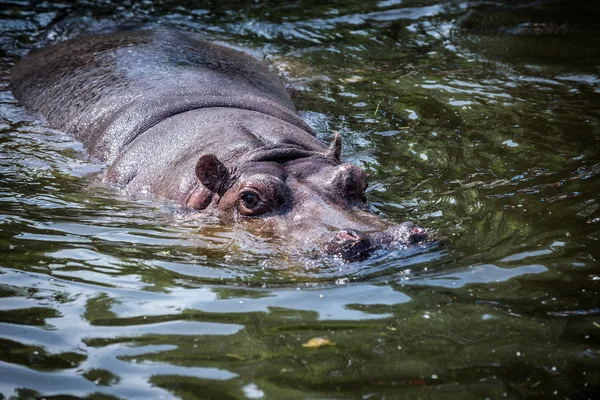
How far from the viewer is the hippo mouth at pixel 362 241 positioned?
4516 millimetres

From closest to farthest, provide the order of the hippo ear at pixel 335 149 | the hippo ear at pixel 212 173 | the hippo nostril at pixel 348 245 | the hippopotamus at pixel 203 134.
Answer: the hippo nostril at pixel 348 245
the hippopotamus at pixel 203 134
the hippo ear at pixel 212 173
the hippo ear at pixel 335 149

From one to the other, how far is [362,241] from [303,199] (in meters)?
0.78

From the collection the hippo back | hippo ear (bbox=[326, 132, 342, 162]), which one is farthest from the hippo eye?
the hippo back

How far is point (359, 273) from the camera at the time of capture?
445 cm

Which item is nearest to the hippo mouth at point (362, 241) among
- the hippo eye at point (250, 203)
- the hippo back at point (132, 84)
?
the hippo eye at point (250, 203)

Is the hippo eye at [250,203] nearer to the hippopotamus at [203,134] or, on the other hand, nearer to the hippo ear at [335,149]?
the hippopotamus at [203,134]

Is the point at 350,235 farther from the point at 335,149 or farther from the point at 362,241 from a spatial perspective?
the point at 335,149

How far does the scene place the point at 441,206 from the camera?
588cm

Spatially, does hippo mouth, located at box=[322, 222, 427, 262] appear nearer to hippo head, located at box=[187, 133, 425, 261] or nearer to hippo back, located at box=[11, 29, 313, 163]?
hippo head, located at box=[187, 133, 425, 261]

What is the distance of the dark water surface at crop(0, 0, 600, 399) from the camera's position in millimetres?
3467

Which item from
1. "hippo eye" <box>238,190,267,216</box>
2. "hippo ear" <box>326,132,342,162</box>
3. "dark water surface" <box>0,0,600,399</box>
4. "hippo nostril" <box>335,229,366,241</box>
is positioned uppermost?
"hippo ear" <box>326,132,342,162</box>

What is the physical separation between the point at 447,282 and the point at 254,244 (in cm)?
131

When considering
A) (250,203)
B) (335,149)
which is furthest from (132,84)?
(250,203)

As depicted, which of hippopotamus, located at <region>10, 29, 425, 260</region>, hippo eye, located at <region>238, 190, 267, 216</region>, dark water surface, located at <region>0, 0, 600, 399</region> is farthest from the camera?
hippo eye, located at <region>238, 190, 267, 216</region>
